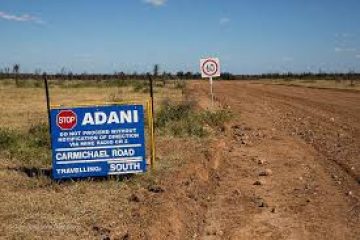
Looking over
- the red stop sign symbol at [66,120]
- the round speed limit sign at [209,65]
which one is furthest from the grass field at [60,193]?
the round speed limit sign at [209,65]

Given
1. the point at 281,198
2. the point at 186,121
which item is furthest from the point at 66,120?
the point at 186,121

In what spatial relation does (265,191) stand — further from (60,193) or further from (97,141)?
(60,193)

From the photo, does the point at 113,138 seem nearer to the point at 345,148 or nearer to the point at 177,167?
the point at 177,167

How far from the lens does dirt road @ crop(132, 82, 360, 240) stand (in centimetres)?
763

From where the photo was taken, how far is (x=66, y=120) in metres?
9.63

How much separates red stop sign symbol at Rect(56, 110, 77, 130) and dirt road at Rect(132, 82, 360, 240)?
179cm

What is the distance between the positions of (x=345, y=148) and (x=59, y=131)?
6.71 meters

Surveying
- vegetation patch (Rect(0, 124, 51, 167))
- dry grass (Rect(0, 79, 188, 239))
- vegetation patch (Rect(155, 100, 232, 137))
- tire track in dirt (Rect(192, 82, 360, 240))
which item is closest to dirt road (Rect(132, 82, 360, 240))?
tire track in dirt (Rect(192, 82, 360, 240))

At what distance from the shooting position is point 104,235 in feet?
22.6

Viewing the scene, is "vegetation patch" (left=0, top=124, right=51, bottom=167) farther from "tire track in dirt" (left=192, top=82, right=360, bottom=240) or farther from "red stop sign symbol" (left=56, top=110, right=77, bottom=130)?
"tire track in dirt" (left=192, top=82, right=360, bottom=240)

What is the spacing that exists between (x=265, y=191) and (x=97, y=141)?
9.48 feet

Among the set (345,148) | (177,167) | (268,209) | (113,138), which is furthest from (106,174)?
(345,148)

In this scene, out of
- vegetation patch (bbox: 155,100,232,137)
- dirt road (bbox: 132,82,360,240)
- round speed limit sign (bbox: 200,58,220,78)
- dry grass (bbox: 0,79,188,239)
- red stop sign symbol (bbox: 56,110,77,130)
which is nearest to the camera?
dry grass (bbox: 0,79,188,239)

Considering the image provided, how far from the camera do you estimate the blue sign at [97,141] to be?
31.6 ft
